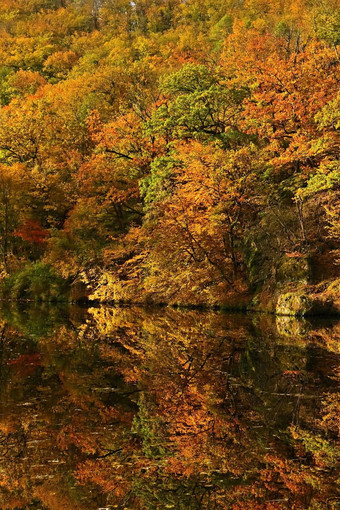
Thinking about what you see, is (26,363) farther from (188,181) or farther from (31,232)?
(31,232)

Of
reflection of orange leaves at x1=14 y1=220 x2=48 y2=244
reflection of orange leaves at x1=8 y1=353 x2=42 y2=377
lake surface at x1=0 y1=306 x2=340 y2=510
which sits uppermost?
reflection of orange leaves at x1=14 y1=220 x2=48 y2=244

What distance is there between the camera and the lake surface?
5.13 meters

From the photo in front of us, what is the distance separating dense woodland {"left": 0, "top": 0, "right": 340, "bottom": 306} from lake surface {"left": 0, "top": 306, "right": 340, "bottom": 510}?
9.03 m

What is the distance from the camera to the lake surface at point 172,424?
5.13 metres

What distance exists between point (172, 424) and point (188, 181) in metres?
18.7

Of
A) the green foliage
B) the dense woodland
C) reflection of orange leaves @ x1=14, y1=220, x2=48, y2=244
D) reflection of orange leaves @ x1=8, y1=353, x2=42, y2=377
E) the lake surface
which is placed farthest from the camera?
reflection of orange leaves @ x1=14, y1=220, x2=48, y2=244

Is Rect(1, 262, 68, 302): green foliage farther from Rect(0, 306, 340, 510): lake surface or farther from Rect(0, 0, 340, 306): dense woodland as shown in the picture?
Rect(0, 306, 340, 510): lake surface

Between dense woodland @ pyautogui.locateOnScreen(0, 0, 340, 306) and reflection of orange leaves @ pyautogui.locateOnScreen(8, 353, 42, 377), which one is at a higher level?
dense woodland @ pyautogui.locateOnScreen(0, 0, 340, 306)

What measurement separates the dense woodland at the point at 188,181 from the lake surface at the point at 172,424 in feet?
29.6

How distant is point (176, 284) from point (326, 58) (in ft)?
40.5

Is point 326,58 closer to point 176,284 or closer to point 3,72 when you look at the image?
point 176,284

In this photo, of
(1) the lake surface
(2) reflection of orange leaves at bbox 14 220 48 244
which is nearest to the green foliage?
(2) reflection of orange leaves at bbox 14 220 48 244

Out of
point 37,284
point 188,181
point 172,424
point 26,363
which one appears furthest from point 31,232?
point 172,424

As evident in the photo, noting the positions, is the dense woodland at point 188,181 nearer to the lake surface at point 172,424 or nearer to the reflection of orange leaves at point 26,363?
the lake surface at point 172,424
